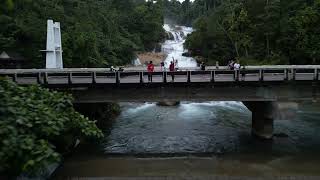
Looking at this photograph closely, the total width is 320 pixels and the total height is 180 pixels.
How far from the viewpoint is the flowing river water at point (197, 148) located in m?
24.1

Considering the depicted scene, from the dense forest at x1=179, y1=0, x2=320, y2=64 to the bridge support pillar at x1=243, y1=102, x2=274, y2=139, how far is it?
2635 centimetres

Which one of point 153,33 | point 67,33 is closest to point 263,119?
point 67,33

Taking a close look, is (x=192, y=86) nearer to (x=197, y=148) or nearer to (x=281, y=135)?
(x=197, y=148)

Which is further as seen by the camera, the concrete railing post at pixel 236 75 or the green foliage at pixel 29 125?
the concrete railing post at pixel 236 75

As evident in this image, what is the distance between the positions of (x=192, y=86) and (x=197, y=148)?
4304mm

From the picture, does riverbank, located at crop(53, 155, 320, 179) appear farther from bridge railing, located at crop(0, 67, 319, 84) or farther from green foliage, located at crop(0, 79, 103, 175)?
green foliage, located at crop(0, 79, 103, 175)

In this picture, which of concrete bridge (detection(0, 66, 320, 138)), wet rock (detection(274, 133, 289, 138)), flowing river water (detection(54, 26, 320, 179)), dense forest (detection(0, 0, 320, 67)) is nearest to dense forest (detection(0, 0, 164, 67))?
dense forest (detection(0, 0, 320, 67))

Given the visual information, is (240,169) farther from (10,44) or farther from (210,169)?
(10,44)

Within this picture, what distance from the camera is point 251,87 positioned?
28688 mm

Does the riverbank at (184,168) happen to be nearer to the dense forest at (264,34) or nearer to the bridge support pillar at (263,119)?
the bridge support pillar at (263,119)

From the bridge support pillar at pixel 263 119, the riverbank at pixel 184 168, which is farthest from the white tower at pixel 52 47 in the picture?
the bridge support pillar at pixel 263 119

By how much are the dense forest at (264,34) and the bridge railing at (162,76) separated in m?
27.2

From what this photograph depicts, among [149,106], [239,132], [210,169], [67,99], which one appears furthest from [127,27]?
[67,99]

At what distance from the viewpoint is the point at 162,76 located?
28625 millimetres
